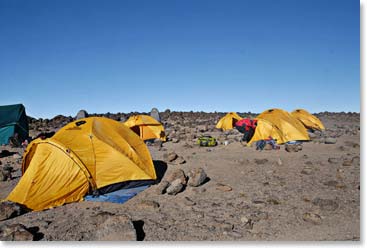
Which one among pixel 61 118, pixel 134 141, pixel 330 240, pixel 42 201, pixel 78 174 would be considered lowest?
pixel 330 240

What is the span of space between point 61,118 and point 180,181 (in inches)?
1142

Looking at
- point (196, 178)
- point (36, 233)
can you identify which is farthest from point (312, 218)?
point (36, 233)

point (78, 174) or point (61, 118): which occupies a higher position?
point (61, 118)

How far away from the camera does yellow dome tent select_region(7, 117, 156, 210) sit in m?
6.23

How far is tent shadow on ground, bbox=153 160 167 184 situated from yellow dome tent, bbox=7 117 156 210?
0.86 metres

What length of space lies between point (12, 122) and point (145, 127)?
6644 millimetres

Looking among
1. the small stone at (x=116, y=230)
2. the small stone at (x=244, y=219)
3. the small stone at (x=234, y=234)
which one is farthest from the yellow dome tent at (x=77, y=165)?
the small stone at (x=234, y=234)

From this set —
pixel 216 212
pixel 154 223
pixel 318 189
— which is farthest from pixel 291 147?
pixel 154 223

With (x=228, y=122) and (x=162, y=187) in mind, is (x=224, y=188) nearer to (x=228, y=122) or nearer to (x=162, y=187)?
(x=162, y=187)

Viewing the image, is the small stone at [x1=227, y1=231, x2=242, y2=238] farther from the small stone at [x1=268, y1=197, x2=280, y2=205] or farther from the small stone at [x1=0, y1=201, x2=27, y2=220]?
the small stone at [x1=0, y1=201, x2=27, y2=220]

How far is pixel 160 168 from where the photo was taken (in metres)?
9.50

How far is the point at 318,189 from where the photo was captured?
700 cm

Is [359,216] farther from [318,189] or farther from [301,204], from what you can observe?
[318,189]

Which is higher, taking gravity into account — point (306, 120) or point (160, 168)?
point (306, 120)
